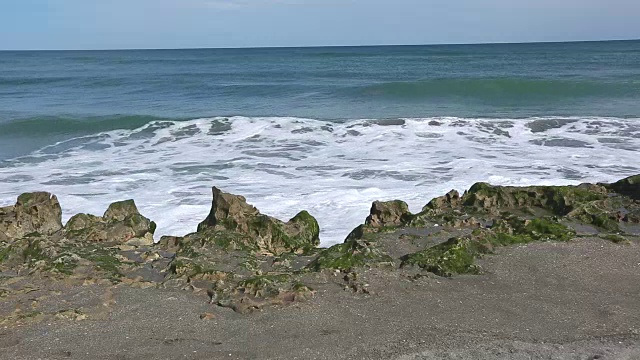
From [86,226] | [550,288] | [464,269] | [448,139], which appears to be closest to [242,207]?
[86,226]

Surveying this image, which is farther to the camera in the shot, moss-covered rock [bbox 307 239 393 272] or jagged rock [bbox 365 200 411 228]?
jagged rock [bbox 365 200 411 228]

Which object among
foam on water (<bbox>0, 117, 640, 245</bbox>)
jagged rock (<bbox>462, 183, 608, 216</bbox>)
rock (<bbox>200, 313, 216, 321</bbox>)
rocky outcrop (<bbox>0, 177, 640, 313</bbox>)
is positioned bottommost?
foam on water (<bbox>0, 117, 640, 245</bbox>)

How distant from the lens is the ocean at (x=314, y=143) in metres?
10.6

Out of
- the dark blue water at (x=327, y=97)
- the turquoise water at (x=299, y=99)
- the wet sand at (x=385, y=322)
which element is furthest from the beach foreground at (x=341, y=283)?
the dark blue water at (x=327, y=97)

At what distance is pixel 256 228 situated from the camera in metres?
7.07

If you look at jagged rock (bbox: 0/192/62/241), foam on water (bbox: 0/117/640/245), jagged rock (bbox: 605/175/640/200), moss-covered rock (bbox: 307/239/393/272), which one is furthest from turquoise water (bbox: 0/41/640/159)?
jagged rock (bbox: 605/175/640/200)

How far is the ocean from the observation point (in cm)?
1061

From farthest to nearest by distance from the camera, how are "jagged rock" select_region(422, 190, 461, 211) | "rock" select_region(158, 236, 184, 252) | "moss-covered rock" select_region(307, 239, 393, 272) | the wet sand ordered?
"jagged rock" select_region(422, 190, 461, 211) → "rock" select_region(158, 236, 184, 252) → "moss-covered rock" select_region(307, 239, 393, 272) → the wet sand

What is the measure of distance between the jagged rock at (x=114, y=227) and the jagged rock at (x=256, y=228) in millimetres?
740

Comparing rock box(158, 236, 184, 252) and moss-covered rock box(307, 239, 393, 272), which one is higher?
moss-covered rock box(307, 239, 393, 272)

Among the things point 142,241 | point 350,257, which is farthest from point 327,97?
point 350,257

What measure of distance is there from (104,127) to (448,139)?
11329 millimetres

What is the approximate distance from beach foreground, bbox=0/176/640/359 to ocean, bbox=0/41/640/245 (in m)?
1.61

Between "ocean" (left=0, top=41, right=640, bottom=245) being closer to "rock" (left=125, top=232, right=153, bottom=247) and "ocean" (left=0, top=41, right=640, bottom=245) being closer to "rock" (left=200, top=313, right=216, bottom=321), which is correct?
"rock" (left=125, top=232, right=153, bottom=247)
